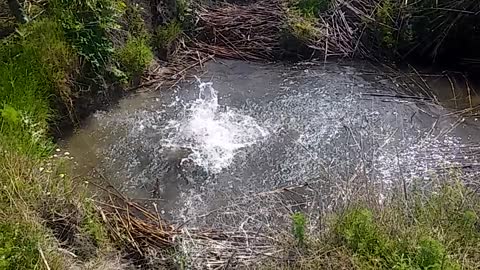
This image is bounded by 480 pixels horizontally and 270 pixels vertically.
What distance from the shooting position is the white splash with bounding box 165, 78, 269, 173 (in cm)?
435

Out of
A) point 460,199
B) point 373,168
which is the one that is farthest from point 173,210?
point 460,199

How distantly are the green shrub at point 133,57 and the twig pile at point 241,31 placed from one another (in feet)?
2.65

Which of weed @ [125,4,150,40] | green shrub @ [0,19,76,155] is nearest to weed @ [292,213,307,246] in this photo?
green shrub @ [0,19,76,155]

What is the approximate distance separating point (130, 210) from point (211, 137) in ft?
3.22

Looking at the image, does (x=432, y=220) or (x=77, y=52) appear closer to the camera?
(x=432, y=220)

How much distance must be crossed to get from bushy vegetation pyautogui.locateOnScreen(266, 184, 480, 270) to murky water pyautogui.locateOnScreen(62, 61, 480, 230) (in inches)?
15.2

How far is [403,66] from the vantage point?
545cm

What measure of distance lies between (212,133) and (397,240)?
6.22 ft

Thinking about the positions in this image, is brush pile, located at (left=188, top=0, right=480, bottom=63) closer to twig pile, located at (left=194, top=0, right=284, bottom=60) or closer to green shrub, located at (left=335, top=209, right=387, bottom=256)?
twig pile, located at (left=194, top=0, right=284, bottom=60)

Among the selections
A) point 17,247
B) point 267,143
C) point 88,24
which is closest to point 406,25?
point 267,143

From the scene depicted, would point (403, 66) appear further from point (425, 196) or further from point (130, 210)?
point (130, 210)

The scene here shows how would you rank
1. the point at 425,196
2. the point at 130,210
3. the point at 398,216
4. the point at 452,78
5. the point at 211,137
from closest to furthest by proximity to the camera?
1. the point at 398,216
2. the point at 425,196
3. the point at 130,210
4. the point at 211,137
5. the point at 452,78

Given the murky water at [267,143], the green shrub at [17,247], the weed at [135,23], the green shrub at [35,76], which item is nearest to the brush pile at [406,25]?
the murky water at [267,143]

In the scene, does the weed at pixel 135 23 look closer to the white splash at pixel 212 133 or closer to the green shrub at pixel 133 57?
the green shrub at pixel 133 57
